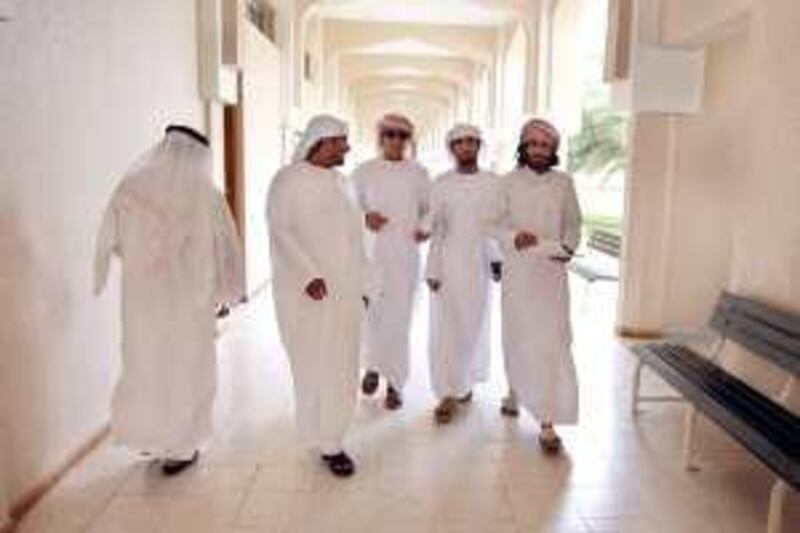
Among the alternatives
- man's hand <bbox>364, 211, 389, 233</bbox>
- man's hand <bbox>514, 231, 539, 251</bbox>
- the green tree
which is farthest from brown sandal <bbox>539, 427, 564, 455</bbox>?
the green tree

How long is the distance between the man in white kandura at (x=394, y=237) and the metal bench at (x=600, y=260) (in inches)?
113

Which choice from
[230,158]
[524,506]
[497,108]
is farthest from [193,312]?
[497,108]

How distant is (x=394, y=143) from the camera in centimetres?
426

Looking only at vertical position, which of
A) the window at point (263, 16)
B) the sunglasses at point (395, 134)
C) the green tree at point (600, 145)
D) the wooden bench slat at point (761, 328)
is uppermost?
the window at point (263, 16)

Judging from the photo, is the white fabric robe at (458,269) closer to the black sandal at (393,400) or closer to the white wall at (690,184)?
the black sandal at (393,400)

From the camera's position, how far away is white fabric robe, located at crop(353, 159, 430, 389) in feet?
13.9

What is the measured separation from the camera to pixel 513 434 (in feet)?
12.7

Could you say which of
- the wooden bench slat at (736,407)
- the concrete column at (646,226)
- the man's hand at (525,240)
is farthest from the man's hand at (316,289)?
the concrete column at (646,226)

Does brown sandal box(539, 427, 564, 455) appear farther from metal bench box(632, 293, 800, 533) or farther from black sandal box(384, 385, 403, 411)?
black sandal box(384, 385, 403, 411)

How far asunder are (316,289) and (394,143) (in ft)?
→ 4.47

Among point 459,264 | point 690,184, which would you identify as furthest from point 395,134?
point 690,184

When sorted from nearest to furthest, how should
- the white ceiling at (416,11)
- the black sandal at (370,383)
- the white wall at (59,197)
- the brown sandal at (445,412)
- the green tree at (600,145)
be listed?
the white wall at (59,197) < the brown sandal at (445,412) < the black sandal at (370,383) < the white ceiling at (416,11) < the green tree at (600,145)

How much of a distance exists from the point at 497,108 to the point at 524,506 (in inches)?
433

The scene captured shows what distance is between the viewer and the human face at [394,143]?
423cm
